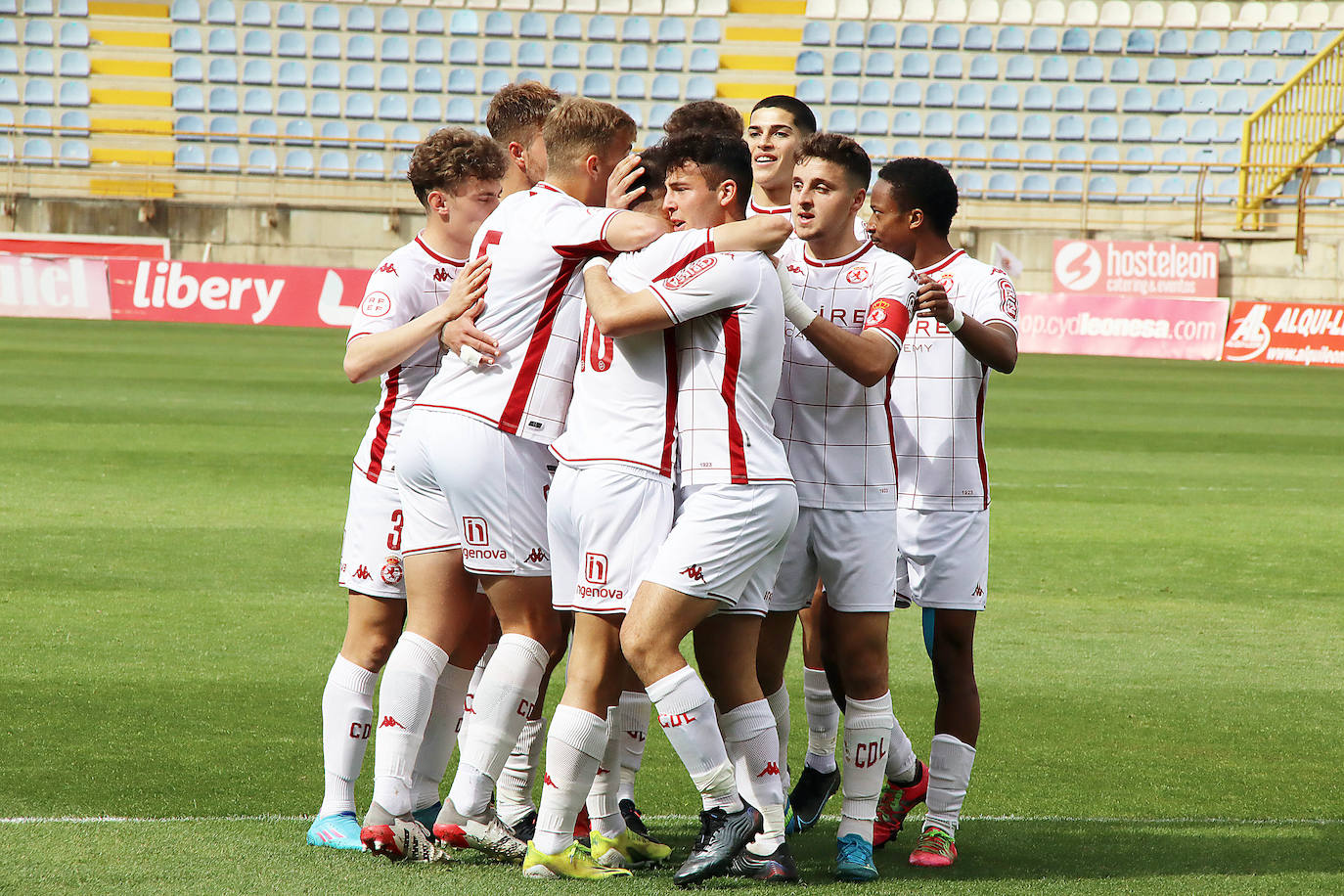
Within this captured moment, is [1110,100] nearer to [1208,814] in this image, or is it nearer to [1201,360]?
[1201,360]

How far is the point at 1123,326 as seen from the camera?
24469mm

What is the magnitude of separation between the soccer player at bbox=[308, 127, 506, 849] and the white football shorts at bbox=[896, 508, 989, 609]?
1.34 m

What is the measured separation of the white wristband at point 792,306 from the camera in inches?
139

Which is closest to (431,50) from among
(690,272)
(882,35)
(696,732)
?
(882,35)

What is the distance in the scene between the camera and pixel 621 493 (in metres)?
3.45

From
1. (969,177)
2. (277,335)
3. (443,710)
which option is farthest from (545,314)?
(969,177)

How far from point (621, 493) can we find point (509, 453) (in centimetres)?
39

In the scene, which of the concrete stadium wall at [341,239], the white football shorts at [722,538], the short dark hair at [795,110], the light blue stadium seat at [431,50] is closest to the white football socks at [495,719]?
the white football shorts at [722,538]

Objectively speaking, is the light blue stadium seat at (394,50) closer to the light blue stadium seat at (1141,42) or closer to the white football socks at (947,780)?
the light blue stadium seat at (1141,42)

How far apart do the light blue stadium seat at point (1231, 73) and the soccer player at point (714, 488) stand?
29794 millimetres

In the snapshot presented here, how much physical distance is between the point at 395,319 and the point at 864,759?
174 cm

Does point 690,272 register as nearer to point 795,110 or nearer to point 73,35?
point 795,110

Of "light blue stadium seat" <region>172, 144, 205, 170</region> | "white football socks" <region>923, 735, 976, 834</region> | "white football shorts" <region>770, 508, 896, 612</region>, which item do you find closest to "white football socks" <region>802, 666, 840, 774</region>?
"white football socks" <region>923, 735, 976, 834</region>

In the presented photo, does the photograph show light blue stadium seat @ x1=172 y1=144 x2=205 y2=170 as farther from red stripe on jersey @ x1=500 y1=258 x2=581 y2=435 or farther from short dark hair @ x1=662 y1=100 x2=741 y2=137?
red stripe on jersey @ x1=500 y1=258 x2=581 y2=435
